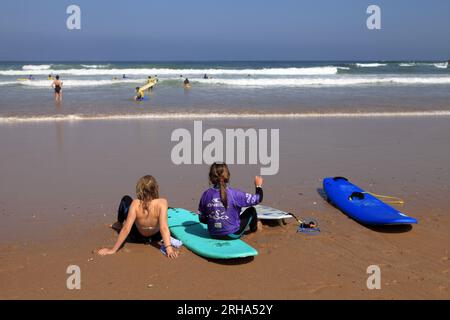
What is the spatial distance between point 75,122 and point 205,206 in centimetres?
927

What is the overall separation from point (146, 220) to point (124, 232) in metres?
0.25

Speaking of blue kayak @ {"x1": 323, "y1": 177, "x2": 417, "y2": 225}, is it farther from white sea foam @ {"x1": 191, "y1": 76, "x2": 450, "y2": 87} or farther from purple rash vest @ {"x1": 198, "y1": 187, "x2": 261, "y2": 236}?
white sea foam @ {"x1": 191, "y1": 76, "x2": 450, "y2": 87}

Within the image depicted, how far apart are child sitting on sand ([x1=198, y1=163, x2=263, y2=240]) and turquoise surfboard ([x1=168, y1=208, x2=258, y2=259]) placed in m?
0.12

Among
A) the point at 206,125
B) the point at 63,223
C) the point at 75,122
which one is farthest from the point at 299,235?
the point at 75,122

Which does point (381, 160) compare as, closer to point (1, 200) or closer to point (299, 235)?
point (299, 235)

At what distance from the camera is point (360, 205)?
5.77 m

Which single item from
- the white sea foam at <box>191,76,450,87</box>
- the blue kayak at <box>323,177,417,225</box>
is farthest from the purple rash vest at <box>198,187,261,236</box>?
the white sea foam at <box>191,76,450,87</box>

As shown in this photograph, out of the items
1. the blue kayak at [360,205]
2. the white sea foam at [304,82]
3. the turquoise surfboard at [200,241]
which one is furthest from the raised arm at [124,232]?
the white sea foam at [304,82]

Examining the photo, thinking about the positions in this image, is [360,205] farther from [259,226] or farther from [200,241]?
[200,241]

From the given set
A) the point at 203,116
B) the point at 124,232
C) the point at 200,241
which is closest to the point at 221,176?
the point at 200,241

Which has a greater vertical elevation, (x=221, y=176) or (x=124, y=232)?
(x=221, y=176)

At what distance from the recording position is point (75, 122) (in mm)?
12992

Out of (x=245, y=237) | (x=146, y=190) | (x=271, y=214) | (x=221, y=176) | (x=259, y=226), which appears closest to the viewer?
(x=146, y=190)
